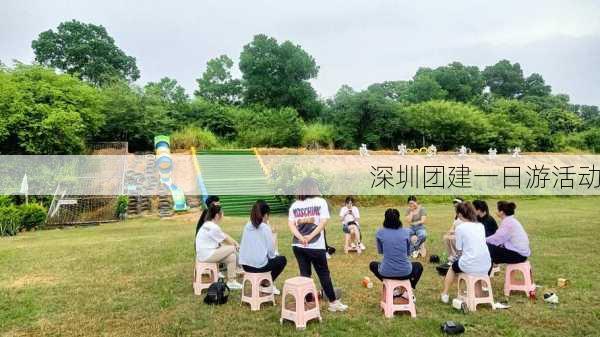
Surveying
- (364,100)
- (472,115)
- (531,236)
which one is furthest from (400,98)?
(531,236)

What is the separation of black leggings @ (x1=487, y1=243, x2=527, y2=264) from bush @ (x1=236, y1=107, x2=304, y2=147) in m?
25.8

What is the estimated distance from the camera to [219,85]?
47594mm

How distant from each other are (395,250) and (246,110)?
32.9 m

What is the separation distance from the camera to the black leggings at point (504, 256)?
267 inches

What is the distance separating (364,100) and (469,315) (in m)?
29.5

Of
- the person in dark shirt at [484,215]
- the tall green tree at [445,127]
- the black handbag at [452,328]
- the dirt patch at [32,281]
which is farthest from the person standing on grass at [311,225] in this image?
the tall green tree at [445,127]

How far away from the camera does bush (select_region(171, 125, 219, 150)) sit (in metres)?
29.0

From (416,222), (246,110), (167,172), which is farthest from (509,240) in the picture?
(246,110)

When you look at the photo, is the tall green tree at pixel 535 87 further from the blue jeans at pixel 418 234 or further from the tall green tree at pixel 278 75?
the blue jeans at pixel 418 234

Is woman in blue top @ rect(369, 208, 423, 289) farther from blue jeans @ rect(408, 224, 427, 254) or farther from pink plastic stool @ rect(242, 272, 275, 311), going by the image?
blue jeans @ rect(408, 224, 427, 254)

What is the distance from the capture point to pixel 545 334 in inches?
208

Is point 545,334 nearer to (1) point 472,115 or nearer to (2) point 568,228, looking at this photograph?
(2) point 568,228

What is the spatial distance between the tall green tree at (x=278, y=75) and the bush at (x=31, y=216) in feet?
92.4

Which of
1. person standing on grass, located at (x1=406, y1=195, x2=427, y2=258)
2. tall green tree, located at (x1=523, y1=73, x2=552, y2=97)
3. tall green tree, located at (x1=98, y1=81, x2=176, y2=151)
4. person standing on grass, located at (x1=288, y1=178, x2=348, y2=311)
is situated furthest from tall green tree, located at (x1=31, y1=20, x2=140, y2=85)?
tall green tree, located at (x1=523, y1=73, x2=552, y2=97)
